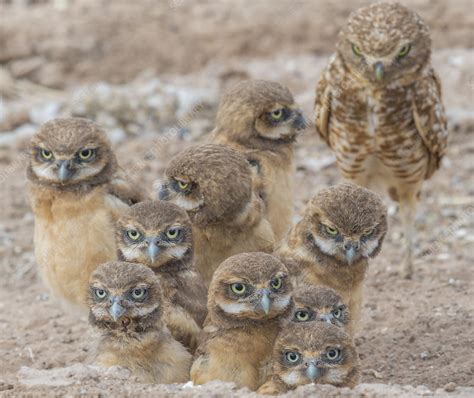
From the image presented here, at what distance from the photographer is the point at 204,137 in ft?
42.0

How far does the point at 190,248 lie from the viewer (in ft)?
25.0

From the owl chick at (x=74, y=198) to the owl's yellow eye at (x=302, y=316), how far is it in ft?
5.60

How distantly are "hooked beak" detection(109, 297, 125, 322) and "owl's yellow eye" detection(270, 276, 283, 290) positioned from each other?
2.89 ft

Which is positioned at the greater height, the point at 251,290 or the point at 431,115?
the point at 431,115

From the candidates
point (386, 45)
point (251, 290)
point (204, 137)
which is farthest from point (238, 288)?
point (204, 137)

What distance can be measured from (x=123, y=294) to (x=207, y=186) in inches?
50.8

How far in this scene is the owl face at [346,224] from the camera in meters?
7.48

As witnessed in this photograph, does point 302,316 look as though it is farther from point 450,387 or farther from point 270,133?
point 270,133

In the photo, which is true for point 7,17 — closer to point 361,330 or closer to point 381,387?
point 361,330

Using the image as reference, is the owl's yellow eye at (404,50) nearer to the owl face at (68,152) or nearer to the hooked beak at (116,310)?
the owl face at (68,152)

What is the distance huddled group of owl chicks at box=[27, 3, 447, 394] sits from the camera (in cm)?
702

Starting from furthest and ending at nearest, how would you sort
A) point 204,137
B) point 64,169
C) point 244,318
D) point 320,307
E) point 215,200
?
point 204,137 → point 64,169 → point 215,200 → point 320,307 → point 244,318

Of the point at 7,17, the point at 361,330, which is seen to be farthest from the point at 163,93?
the point at 361,330

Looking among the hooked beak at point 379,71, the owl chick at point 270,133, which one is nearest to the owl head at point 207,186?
the owl chick at point 270,133
